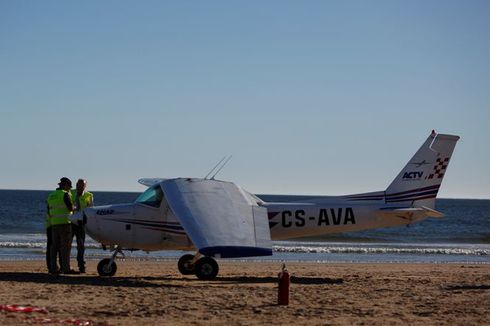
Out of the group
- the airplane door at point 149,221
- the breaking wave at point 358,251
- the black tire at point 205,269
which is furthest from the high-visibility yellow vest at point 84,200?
the breaking wave at point 358,251

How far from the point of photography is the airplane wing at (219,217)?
1473 cm

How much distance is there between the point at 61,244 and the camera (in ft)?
58.0

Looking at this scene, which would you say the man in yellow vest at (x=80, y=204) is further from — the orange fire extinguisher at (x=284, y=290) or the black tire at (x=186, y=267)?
the orange fire extinguisher at (x=284, y=290)

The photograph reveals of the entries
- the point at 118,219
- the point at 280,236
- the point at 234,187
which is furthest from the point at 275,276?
the point at 118,219

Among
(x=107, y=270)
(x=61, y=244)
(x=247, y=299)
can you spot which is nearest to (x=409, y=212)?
(x=107, y=270)

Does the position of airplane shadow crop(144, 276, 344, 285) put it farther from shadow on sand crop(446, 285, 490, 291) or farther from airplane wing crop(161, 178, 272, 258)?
shadow on sand crop(446, 285, 490, 291)

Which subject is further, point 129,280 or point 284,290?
point 129,280

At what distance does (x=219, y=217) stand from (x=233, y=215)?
1.24 feet

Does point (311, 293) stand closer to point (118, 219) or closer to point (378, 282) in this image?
point (378, 282)

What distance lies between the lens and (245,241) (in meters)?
15.0

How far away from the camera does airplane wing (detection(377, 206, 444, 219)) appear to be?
63.8 feet

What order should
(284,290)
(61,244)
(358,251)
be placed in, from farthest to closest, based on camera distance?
1. (358,251)
2. (61,244)
3. (284,290)

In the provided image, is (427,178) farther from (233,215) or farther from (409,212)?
(233,215)

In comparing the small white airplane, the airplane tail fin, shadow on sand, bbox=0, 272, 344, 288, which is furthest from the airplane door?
the airplane tail fin
